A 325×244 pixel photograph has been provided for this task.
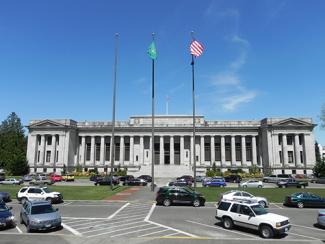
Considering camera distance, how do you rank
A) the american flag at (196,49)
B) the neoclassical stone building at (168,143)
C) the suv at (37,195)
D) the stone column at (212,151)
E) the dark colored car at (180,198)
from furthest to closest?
1. the stone column at (212,151)
2. the neoclassical stone building at (168,143)
3. the american flag at (196,49)
4. the suv at (37,195)
5. the dark colored car at (180,198)

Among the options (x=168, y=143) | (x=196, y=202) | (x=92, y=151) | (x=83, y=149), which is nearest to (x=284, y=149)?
(x=168, y=143)

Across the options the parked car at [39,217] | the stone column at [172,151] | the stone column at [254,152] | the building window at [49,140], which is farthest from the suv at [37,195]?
the stone column at [254,152]

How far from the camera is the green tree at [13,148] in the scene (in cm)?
9331

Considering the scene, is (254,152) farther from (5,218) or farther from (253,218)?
(5,218)

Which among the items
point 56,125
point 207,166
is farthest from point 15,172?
point 207,166

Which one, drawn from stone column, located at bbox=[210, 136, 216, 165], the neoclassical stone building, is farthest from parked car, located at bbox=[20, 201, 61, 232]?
stone column, located at bbox=[210, 136, 216, 165]

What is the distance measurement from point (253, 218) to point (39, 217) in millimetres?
13091

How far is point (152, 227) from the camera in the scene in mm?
21109

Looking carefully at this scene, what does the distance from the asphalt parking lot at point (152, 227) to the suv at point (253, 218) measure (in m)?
0.51

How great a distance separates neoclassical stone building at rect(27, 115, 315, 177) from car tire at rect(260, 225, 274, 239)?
77608 millimetres

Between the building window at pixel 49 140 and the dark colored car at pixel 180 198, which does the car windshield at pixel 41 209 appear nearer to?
the dark colored car at pixel 180 198

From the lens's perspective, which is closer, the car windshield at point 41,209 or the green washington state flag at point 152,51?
the car windshield at point 41,209

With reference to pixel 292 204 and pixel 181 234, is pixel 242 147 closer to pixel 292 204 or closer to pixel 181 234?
pixel 292 204

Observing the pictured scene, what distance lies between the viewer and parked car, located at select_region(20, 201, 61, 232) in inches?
749
